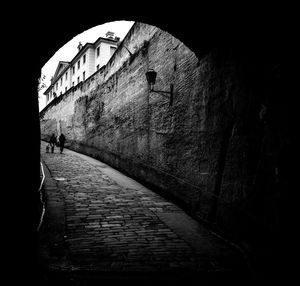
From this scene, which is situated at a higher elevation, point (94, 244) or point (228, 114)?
point (228, 114)

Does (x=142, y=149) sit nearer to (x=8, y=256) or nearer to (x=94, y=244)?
(x=94, y=244)

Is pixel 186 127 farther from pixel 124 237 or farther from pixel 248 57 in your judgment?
pixel 124 237

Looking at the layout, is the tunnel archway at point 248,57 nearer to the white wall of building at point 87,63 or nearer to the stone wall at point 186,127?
the stone wall at point 186,127

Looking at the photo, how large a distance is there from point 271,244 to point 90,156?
14850 millimetres

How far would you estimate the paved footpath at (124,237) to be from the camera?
4250mm

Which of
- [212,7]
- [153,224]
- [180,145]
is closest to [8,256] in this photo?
[153,224]

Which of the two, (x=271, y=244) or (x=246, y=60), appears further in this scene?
(x=246, y=60)

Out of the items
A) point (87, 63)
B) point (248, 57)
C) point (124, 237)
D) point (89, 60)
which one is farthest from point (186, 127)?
point (87, 63)

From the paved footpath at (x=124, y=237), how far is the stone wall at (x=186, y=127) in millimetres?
608

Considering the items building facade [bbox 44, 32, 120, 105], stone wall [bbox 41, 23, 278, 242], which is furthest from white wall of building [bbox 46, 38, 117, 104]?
stone wall [bbox 41, 23, 278, 242]

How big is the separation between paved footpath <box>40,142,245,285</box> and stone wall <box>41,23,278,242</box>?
608mm

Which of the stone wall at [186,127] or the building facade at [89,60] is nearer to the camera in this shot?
the stone wall at [186,127]

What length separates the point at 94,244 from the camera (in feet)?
Result: 16.4

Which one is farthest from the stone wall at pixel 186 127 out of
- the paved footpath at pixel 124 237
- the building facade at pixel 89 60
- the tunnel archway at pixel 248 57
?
the building facade at pixel 89 60
